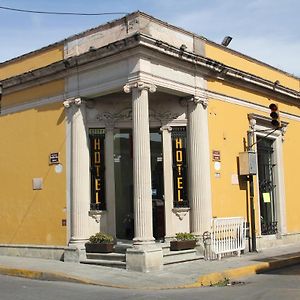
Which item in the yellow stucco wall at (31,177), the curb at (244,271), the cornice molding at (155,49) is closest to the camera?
the curb at (244,271)

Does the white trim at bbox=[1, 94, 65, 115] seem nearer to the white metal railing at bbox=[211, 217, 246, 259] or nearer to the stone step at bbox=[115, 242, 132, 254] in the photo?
the stone step at bbox=[115, 242, 132, 254]

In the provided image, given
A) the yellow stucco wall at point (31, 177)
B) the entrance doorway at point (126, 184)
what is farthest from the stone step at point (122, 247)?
the yellow stucco wall at point (31, 177)

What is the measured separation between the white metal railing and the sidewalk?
0.38m

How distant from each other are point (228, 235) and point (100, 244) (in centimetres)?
388

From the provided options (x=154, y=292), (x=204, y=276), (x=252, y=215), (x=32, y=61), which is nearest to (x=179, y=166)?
(x=252, y=215)

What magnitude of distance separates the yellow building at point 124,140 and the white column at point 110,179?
0.10ft

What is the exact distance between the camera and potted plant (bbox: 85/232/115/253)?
13.8 meters

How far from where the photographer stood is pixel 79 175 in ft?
48.2

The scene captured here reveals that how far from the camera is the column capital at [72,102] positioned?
14844 millimetres

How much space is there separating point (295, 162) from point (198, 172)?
6826 millimetres

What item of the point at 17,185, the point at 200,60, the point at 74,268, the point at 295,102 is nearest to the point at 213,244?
the point at 74,268

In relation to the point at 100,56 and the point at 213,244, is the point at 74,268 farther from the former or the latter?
the point at 100,56

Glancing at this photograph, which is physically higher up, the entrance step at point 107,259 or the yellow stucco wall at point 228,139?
the yellow stucco wall at point 228,139

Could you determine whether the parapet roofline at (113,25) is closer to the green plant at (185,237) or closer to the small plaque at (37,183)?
the small plaque at (37,183)
